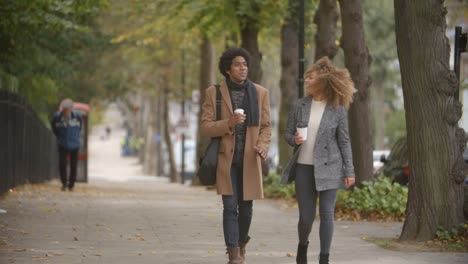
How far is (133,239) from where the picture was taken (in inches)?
500

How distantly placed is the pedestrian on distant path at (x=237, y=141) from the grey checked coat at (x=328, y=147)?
1.08 ft

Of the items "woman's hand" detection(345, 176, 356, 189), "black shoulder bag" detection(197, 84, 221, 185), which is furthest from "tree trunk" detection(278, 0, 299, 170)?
"woman's hand" detection(345, 176, 356, 189)

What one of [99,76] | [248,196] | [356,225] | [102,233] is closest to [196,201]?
[356,225]

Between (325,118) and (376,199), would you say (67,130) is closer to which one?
(376,199)

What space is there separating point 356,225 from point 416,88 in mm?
3258

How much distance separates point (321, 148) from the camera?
9805mm

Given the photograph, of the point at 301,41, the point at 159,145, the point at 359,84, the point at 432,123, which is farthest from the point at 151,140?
the point at 432,123

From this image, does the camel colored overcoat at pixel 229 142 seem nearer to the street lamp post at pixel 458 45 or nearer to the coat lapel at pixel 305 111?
the coat lapel at pixel 305 111

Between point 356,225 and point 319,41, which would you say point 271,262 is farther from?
point 319,41

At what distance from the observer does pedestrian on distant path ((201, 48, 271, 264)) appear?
1015cm

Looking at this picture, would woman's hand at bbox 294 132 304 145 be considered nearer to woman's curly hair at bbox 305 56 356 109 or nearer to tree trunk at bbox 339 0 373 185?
woman's curly hair at bbox 305 56 356 109

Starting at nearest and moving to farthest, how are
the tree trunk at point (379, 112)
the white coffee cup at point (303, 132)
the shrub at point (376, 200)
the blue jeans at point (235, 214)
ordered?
the white coffee cup at point (303, 132)
the blue jeans at point (235, 214)
the shrub at point (376, 200)
the tree trunk at point (379, 112)

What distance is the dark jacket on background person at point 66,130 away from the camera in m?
21.9

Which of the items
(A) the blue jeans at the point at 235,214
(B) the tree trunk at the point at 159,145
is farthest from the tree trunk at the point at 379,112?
(A) the blue jeans at the point at 235,214
